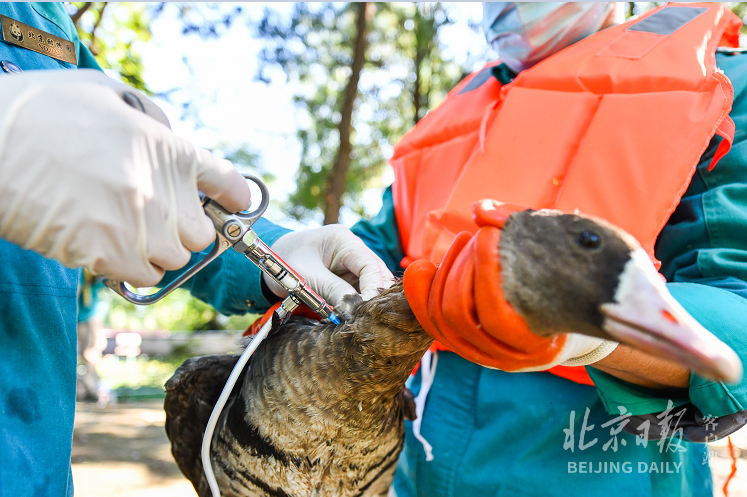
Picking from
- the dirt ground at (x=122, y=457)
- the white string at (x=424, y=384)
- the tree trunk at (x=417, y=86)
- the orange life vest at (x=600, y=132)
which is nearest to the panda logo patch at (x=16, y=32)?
the orange life vest at (x=600, y=132)

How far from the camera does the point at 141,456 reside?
17.7ft

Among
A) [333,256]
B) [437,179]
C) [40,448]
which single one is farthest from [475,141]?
[40,448]

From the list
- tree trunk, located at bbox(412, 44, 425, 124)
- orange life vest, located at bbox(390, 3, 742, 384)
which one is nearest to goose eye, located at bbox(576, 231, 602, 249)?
orange life vest, located at bbox(390, 3, 742, 384)

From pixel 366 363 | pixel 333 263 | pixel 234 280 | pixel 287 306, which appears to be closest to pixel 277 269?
pixel 287 306

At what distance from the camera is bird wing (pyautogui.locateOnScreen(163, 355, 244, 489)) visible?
1690 mm

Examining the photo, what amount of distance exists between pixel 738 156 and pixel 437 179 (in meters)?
1.14

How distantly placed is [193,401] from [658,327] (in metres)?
1.58

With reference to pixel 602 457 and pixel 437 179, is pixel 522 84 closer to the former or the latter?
pixel 437 179

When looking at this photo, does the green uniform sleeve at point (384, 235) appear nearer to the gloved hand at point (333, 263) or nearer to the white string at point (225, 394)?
the gloved hand at point (333, 263)

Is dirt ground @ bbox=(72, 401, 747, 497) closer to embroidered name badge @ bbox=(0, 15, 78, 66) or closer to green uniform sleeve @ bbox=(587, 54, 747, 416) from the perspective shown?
green uniform sleeve @ bbox=(587, 54, 747, 416)

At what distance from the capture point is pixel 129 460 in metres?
5.25

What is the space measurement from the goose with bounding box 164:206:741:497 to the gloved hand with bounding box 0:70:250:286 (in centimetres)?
56

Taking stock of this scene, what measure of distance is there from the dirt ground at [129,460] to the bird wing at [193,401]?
3615 mm

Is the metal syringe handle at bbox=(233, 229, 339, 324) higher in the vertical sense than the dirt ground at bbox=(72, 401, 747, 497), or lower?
higher
